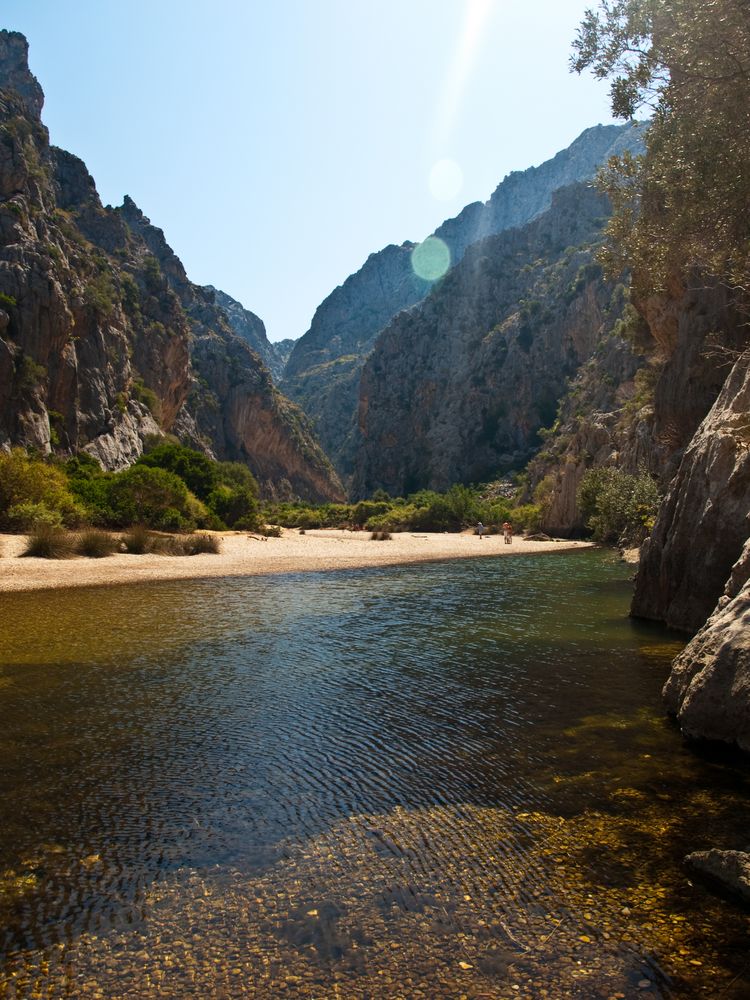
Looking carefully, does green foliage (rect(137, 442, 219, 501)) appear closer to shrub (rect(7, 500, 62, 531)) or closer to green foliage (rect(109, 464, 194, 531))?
green foliage (rect(109, 464, 194, 531))

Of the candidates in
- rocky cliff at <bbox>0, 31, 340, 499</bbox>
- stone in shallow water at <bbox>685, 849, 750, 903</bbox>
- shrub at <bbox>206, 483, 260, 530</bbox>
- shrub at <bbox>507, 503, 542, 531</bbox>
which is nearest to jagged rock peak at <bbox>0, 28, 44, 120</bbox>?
rocky cliff at <bbox>0, 31, 340, 499</bbox>

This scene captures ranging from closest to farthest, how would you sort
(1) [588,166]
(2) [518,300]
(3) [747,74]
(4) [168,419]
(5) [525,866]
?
1. (5) [525,866]
2. (3) [747,74]
3. (4) [168,419]
4. (2) [518,300]
5. (1) [588,166]

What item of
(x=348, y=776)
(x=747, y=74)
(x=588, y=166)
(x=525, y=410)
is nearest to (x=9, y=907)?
(x=348, y=776)

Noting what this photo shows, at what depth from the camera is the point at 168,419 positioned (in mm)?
87500

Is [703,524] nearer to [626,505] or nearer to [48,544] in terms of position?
[626,505]

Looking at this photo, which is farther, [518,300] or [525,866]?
[518,300]

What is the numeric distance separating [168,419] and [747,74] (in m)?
86.2

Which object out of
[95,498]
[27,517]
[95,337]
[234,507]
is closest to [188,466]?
[234,507]

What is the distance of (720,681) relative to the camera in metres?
7.49

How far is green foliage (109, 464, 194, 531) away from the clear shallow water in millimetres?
25233

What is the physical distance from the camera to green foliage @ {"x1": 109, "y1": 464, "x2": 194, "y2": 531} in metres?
36.9

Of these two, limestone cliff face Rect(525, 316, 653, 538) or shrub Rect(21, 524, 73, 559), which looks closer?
shrub Rect(21, 524, 73, 559)

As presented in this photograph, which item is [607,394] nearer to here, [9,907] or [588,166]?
[9,907]

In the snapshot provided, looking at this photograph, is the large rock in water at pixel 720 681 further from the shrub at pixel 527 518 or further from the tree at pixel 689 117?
the shrub at pixel 527 518
